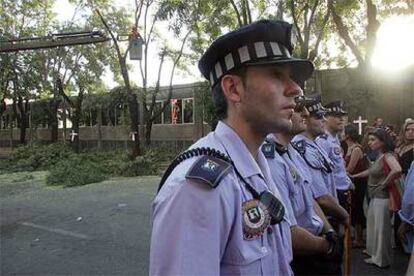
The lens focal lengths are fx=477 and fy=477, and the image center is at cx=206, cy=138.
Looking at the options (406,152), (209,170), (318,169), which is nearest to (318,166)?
(318,169)

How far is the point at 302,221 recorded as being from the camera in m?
2.94

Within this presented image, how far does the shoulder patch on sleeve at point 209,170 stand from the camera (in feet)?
4.45

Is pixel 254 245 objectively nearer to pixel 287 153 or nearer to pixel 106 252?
pixel 287 153

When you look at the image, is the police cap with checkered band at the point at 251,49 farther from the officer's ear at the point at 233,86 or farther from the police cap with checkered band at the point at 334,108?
the police cap with checkered band at the point at 334,108

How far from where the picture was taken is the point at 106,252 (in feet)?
22.4

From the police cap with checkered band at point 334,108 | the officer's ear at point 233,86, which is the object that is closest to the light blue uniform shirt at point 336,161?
the police cap with checkered band at point 334,108

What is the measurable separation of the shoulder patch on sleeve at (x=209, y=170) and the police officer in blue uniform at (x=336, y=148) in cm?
368

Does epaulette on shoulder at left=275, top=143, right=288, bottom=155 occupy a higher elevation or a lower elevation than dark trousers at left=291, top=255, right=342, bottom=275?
higher

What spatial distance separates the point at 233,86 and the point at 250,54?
0.13 meters

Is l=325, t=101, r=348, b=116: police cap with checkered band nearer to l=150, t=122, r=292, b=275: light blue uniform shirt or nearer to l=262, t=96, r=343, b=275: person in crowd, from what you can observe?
l=262, t=96, r=343, b=275: person in crowd

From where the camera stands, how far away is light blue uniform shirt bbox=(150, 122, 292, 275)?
1315mm

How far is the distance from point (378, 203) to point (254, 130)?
15.5 ft

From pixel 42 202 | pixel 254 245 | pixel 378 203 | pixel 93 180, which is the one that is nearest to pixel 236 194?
pixel 254 245

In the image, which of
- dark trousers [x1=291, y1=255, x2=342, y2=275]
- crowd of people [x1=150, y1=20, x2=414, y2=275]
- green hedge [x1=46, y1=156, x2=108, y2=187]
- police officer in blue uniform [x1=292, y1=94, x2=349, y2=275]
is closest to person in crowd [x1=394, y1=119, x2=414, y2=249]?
police officer in blue uniform [x1=292, y1=94, x2=349, y2=275]
